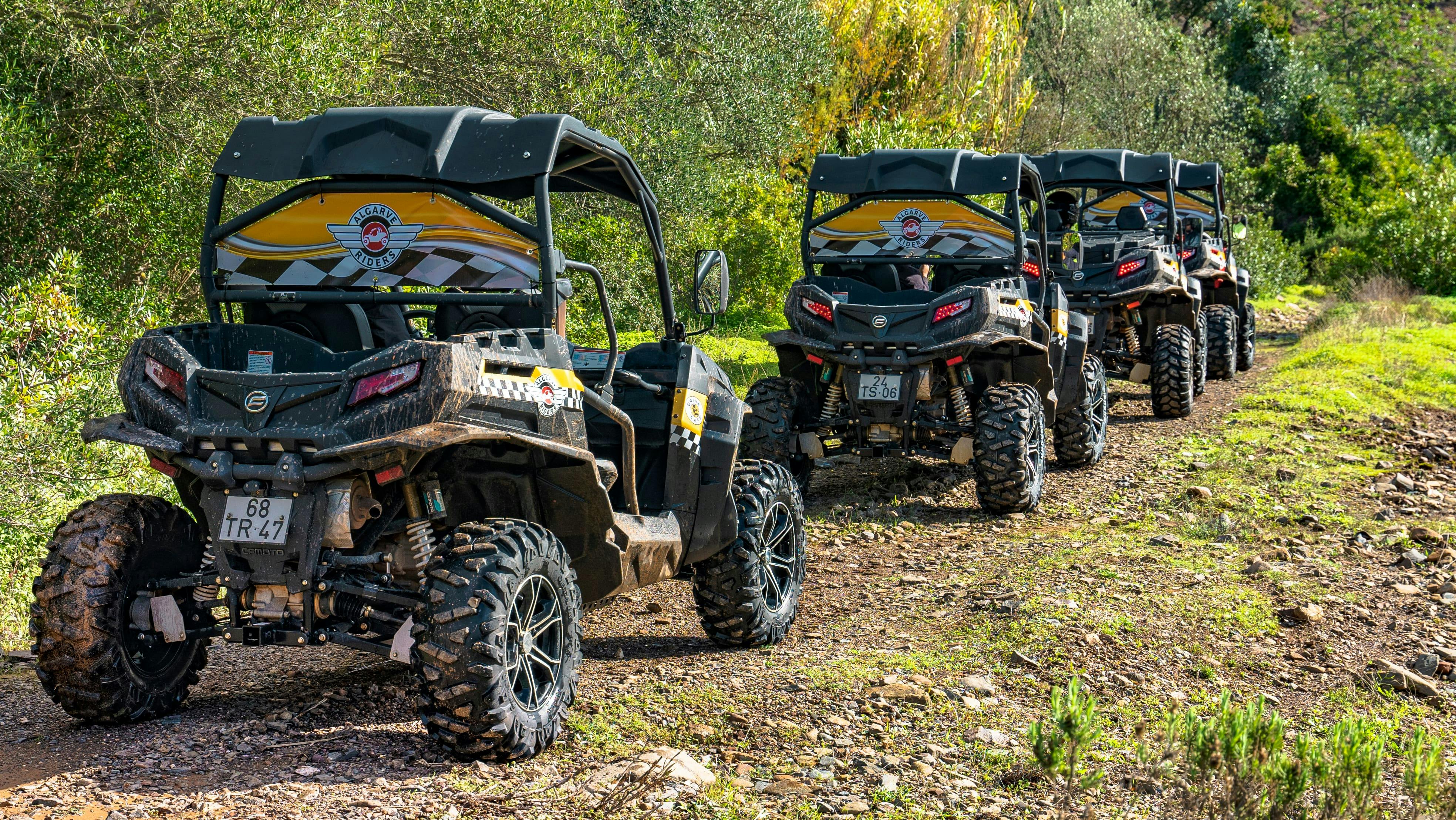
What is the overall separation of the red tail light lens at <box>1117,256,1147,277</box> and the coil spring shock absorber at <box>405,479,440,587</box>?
9.61 meters

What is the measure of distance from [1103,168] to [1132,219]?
85cm

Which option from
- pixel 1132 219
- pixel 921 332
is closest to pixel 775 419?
pixel 921 332

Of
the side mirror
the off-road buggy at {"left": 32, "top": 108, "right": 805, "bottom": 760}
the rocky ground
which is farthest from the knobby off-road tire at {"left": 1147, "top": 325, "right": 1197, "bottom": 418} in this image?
the off-road buggy at {"left": 32, "top": 108, "right": 805, "bottom": 760}

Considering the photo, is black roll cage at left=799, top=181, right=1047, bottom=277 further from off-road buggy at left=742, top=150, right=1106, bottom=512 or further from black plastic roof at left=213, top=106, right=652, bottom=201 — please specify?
black plastic roof at left=213, top=106, right=652, bottom=201

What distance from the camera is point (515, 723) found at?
13.1 feet

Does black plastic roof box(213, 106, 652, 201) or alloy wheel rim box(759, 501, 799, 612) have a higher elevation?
black plastic roof box(213, 106, 652, 201)

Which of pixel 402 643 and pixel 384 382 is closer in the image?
pixel 384 382

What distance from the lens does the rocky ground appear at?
3879 millimetres

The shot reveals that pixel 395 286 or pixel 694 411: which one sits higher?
pixel 395 286

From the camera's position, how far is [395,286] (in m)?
4.55

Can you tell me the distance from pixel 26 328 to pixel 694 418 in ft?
14.5

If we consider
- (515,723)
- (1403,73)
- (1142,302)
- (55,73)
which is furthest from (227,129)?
(1403,73)

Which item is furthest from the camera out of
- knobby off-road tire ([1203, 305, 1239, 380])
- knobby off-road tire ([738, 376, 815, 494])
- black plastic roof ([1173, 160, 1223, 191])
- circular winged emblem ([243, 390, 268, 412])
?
black plastic roof ([1173, 160, 1223, 191])

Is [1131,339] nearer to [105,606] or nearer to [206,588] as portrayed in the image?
[206,588]
